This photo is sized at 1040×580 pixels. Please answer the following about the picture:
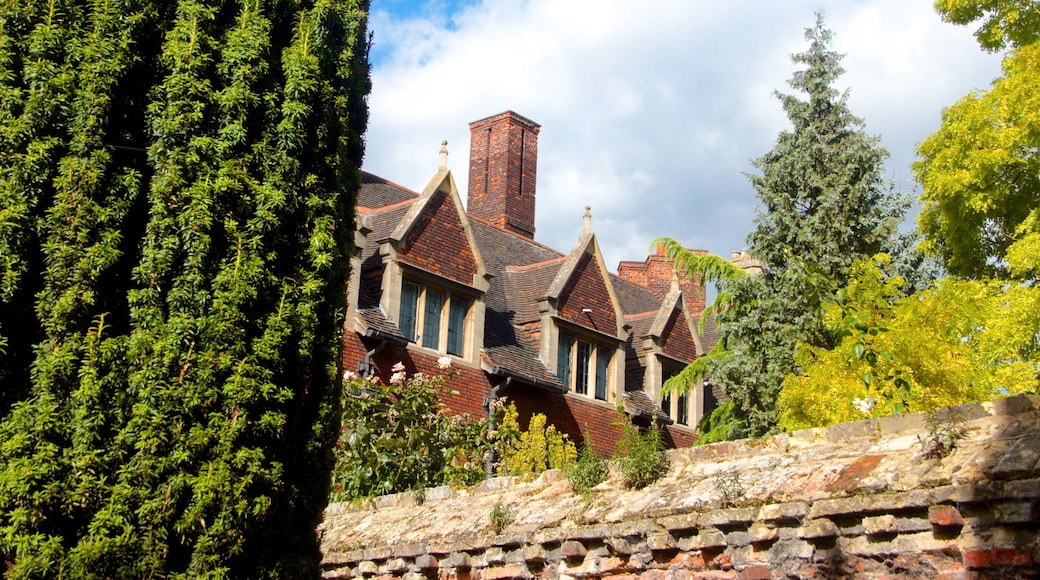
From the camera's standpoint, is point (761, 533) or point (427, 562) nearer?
point (761, 533)

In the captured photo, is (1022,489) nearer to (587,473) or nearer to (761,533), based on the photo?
(761,533)

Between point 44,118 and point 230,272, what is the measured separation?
5.03ft

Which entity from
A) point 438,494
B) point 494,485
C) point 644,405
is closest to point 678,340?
point 644,405

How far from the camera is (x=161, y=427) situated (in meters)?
6.17

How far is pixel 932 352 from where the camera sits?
1170 centimetres

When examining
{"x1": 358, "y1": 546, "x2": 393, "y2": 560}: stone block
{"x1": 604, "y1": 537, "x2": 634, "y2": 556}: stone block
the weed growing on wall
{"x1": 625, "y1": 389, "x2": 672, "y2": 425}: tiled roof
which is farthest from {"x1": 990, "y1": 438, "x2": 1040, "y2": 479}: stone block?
{"x1": 625, "y1": 389, "x2": 672, "y2": 425}: tiled roof

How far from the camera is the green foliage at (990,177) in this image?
1453cm

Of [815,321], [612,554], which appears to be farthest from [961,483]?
[815,321]

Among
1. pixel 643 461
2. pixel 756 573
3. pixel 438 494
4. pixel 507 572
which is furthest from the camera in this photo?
pixel 438 494

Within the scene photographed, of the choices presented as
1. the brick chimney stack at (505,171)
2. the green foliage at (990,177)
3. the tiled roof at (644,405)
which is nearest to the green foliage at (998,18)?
the green foliage at (990,177)

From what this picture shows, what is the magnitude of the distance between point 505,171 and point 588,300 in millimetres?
6037

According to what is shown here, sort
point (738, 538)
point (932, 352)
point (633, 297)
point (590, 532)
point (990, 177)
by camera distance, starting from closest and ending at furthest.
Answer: point (738, 538)
point (590, 532)
point (932, 352)
point (990, 177)
point (633, 297)

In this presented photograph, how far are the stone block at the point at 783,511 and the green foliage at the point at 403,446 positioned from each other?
5973 mm

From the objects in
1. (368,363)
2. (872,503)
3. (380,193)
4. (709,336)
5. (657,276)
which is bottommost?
(872,503)
